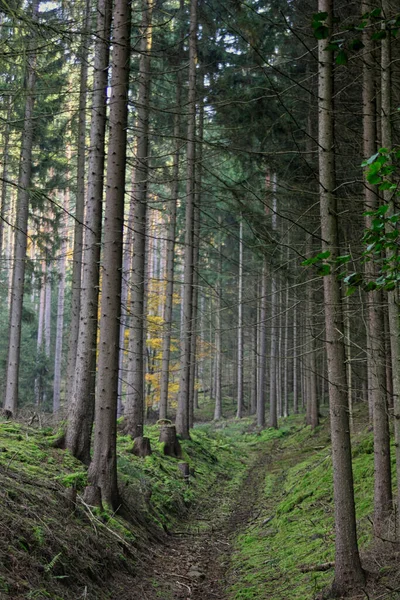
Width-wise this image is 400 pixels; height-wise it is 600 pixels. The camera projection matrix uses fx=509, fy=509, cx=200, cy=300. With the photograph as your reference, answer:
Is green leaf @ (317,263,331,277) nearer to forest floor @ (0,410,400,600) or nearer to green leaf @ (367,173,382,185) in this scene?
green leaf @ (367,173,382,185)

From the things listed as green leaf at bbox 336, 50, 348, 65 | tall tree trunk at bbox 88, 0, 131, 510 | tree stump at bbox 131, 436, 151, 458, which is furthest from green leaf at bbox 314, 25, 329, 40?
tree stump at bbox 131, 436, 151, 458

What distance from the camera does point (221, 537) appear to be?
8781 millimetres

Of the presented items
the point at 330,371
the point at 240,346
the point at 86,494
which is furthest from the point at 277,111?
the point at 240,346

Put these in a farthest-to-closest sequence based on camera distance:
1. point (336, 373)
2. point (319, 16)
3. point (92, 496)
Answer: point (92, 496) < point (336, 373) < point (319, 16)

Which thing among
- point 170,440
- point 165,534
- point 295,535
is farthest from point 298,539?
point 170,440

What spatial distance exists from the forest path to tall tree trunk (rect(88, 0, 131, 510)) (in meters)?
1.17

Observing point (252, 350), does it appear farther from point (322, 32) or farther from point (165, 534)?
point (322, 32)

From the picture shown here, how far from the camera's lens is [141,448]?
1159 cm

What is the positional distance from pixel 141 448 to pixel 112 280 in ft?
17.5

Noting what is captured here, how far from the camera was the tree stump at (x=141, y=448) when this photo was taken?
37.7ft

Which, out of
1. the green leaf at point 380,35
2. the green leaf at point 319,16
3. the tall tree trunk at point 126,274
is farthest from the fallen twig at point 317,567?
the green leaf at point 319,16

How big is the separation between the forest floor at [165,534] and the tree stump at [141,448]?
0.33 metres

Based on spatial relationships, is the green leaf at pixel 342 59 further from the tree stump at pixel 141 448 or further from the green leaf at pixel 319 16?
the tree stump at pixel 141 448

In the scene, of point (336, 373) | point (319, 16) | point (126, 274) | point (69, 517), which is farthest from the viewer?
point (126, 274)
